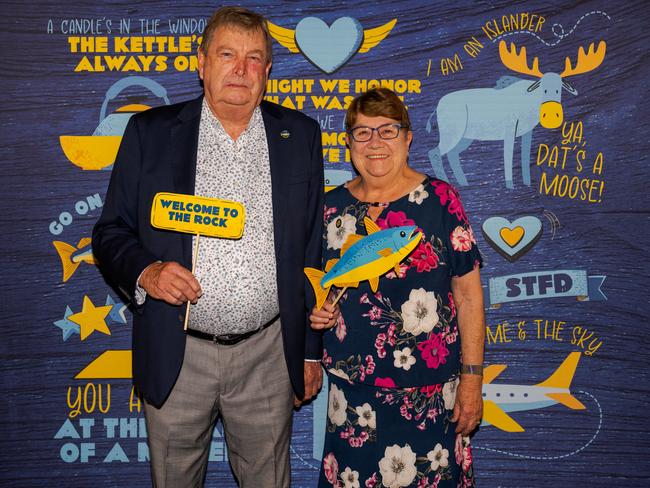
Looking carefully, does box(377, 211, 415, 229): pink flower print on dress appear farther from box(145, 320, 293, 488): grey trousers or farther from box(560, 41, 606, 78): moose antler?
box(560, 41, 606, 78): moose antler

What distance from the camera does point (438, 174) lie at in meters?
2.62

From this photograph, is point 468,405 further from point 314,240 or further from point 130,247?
point 130,247

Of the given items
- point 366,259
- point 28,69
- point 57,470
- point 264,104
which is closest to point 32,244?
point 28,69

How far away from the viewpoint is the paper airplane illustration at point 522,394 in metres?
2.66

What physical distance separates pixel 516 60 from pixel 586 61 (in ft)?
0.99

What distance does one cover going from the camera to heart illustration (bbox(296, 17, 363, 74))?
2.56 m

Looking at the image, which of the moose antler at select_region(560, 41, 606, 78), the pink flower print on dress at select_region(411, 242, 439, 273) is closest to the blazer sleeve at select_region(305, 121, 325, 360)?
the pink flower print on dress at select_region(411, 242, 439, 273)

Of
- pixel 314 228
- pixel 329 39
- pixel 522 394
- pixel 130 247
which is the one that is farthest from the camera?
pixel 522 394

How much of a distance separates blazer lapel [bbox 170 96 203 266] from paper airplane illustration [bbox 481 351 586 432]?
150 centimetres

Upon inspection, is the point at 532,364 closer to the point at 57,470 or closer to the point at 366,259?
the point at 366,259

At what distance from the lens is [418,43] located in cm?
257

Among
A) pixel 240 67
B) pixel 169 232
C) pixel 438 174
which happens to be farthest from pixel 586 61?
pixel 169 232

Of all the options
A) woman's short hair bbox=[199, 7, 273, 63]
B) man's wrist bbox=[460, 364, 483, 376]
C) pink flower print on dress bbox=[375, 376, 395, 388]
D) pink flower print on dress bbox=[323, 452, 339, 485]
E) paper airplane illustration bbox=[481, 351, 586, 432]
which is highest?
woman's short hair bbox=[199, 7, 273, 63]

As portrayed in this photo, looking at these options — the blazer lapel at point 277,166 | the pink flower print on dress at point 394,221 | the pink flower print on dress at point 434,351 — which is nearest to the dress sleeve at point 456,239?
the pink flower print on dress at point 394,221
